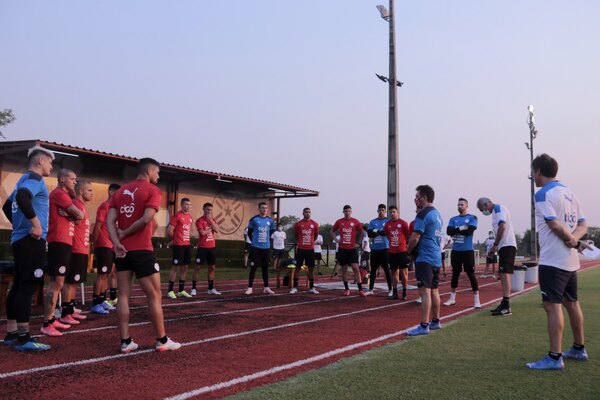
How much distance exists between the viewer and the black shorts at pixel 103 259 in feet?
27.2

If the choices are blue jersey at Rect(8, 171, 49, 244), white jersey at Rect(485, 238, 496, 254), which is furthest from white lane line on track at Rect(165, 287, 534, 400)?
white jersey at Rect(485, 238, 496, 254)

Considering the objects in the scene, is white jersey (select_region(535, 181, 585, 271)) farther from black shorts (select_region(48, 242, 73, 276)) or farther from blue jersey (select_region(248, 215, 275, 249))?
blue jersey (select_region(248, 215, 275, 249))

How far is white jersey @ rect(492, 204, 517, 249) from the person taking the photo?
8.87 metres

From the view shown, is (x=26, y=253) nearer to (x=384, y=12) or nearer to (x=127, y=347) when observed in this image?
(x=127, y=347)

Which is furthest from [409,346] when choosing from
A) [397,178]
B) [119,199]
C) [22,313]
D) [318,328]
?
[397,178]

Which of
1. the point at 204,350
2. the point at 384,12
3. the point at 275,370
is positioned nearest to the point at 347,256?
the point at 204,350

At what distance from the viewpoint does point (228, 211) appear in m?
25.9

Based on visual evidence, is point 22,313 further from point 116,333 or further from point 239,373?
point 239,373

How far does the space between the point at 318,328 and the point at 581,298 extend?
7.73 m

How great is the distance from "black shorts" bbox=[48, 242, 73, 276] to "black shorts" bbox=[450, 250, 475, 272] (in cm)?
703

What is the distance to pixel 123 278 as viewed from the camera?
209 inches

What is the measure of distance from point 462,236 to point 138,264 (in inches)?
262

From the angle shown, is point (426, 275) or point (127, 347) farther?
point (426, 275)

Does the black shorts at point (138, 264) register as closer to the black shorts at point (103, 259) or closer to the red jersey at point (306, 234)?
the black shorts at point (103, 259)
